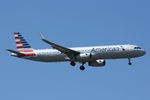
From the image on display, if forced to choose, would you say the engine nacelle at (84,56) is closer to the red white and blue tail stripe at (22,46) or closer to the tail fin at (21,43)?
the red white and blue tail stripe at (22,46)

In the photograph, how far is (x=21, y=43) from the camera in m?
83.4

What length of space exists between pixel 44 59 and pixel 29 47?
6.52 metres

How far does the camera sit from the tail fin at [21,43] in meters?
82.1

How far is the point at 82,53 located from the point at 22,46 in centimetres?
1469

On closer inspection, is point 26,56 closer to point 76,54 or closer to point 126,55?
point 76,54

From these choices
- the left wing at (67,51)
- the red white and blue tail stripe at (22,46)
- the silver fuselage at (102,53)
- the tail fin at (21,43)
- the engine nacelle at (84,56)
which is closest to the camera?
the silver fuselage at (102,53)

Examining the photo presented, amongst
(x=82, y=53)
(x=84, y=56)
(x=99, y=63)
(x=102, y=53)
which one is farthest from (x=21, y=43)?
(x=102, y=53)

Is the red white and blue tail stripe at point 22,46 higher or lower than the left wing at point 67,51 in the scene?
higher

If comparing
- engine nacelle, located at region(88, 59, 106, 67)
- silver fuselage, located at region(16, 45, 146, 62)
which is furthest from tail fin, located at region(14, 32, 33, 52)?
engine nacelle, located at region(88, 59, 106, 67)

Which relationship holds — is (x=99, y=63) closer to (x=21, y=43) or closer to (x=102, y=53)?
(x=102, y=53)

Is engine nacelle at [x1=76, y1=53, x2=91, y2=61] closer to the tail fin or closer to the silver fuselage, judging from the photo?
the silver fuselage

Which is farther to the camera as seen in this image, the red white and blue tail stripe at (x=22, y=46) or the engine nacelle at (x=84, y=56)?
the red white and blue tail stripe at (x=22, y=46)

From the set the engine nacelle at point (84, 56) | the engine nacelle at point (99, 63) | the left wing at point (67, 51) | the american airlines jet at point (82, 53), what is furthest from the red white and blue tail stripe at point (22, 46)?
the engine nacelle at point (99, 63)

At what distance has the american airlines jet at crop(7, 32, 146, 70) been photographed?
72.4 metres
